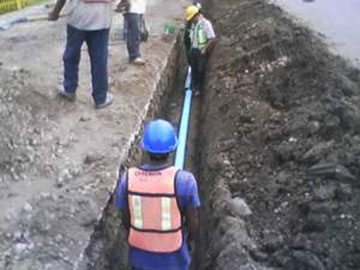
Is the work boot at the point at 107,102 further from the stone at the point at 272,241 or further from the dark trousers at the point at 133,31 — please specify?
the stone at the point at 272,241

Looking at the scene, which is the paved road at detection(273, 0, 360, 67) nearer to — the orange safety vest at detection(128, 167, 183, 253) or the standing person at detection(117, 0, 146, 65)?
the standing person at detection(117, 0, 146, 65)

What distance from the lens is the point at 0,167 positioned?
6.18 m

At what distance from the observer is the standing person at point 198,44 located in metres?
12.1

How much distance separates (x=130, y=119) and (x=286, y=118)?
1.80m

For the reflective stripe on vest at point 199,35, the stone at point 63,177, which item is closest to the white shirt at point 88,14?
the stone at point 63,177

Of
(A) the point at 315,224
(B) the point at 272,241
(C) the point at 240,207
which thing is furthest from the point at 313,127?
(B) the point at 272,241

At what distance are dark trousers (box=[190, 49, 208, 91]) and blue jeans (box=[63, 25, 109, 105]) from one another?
4.52 m

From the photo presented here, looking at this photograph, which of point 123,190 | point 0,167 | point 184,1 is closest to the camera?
point 123,190

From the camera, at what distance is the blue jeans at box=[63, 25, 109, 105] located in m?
7.41

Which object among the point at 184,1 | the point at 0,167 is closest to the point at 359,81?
the point at 0,167

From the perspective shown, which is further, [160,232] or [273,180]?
[273,180]

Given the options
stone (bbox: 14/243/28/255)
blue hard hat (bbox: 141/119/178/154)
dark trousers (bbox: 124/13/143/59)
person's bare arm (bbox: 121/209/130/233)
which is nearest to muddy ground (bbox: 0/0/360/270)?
stone (bbox: 14/243/28/255)

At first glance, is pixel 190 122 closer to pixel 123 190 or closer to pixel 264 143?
pixel 264 143

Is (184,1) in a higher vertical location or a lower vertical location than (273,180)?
lower
